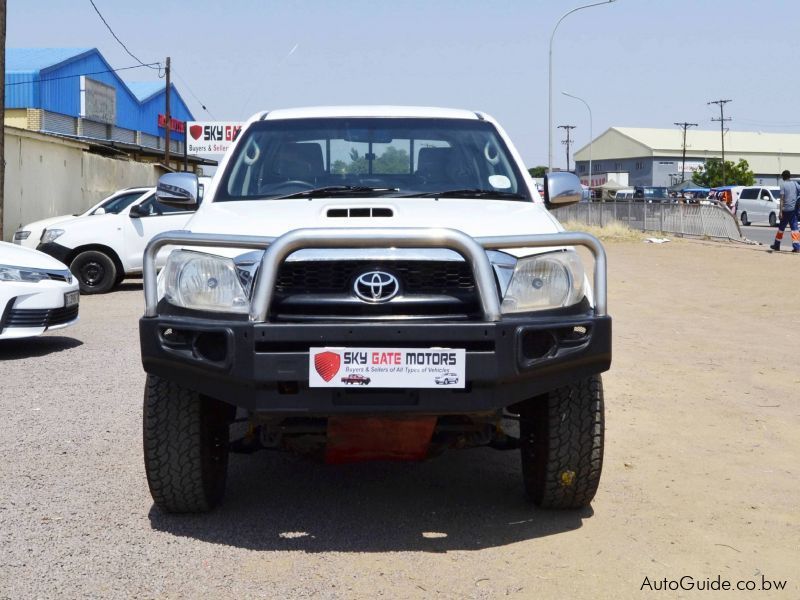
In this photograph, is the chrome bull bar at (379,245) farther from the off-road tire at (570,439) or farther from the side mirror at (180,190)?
the side mirror at (180,190)

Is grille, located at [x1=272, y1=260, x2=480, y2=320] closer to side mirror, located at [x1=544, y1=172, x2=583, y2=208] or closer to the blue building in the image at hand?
side mirror, located at [x1=544, y1=172, x2=583, y2=208]

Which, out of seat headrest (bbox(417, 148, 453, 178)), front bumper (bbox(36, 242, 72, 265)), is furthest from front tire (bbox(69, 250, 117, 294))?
seat headrest (bbox(417, 148, 453, 178))

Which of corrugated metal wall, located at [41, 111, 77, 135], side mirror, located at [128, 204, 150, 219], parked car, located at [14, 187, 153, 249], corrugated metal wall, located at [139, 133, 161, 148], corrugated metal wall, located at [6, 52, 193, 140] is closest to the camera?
side mirror, located at [128, 204, 150, 219]

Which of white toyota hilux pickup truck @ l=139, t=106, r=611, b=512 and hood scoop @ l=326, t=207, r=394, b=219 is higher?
hood scoop @ l=326, t=207, r=394, b=219

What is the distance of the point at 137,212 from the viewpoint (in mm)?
14984

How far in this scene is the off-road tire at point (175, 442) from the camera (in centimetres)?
438

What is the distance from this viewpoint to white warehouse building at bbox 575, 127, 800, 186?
432 feet

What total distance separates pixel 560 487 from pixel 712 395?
10.8ft

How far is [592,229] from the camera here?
34.7 meters

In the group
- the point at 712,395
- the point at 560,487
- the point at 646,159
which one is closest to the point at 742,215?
the point at 712,395

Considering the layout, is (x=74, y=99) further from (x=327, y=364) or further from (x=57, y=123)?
(x=327, y=364)

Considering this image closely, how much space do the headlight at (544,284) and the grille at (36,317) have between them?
6.18 m

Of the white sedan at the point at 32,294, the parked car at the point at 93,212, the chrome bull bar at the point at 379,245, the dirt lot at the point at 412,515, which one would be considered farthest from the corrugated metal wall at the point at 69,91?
the chrome bull bar at the point at 379,245

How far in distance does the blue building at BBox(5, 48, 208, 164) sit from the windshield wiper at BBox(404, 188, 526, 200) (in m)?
33.1
